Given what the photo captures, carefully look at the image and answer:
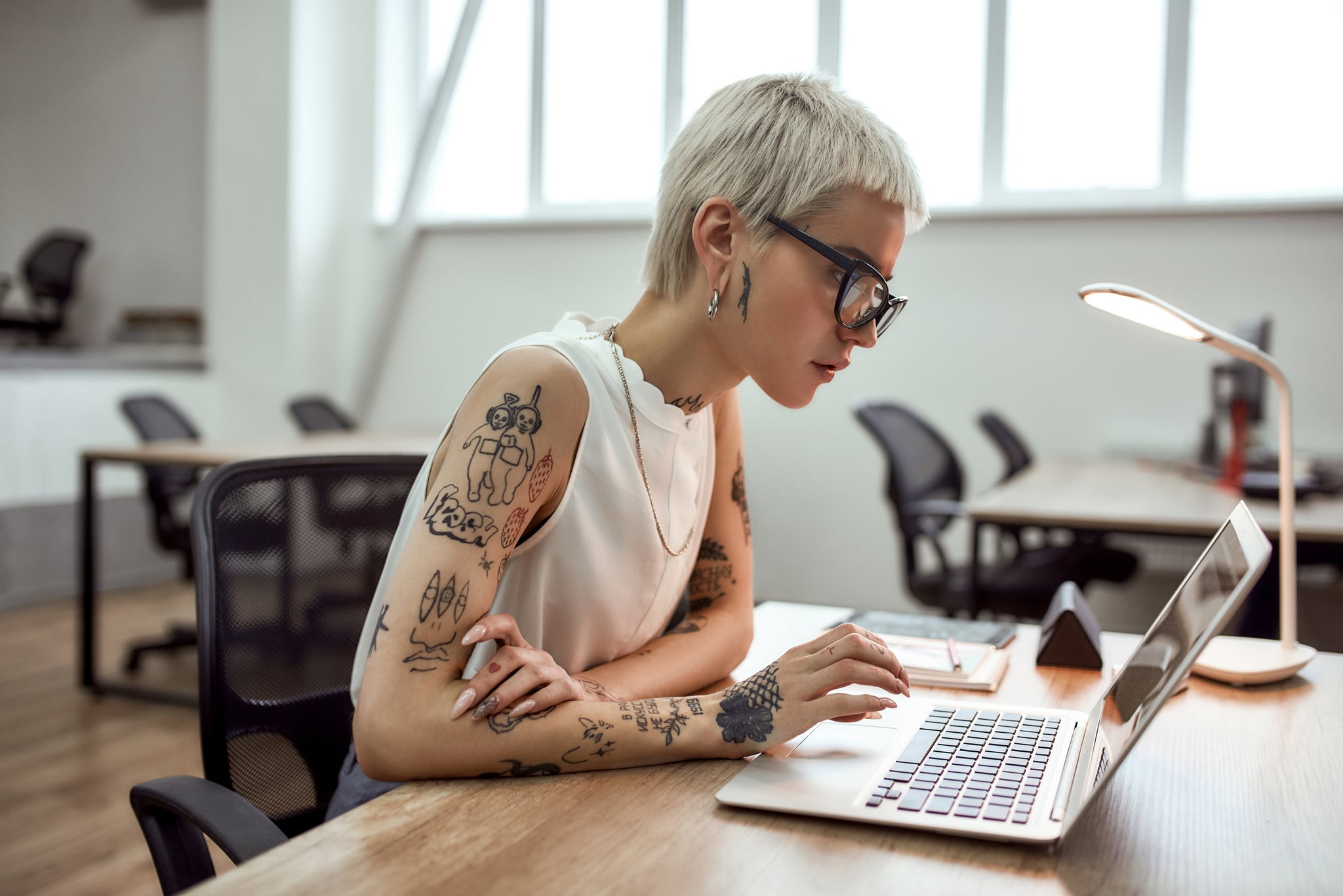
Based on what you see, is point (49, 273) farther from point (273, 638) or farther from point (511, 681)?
point (511, 681)

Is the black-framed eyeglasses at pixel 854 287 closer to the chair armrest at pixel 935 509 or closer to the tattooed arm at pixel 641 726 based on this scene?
the tattooed arm at pixel 641 726

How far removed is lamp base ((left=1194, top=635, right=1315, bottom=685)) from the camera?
3.81ft

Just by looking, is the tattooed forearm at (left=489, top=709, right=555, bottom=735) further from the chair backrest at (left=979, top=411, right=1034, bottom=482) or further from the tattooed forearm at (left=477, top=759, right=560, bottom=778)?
the chair backrest at (left=979, top=411, right=1034, bottom=482)

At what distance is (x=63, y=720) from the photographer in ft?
10.0

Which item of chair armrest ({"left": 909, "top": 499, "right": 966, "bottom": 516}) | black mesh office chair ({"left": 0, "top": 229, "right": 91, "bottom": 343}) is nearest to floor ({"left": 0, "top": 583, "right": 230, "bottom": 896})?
chair armrest ({"left": 909, "top": 499, "right": 966, "bottom": 516})

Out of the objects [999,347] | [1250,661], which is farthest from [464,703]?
[999,347]

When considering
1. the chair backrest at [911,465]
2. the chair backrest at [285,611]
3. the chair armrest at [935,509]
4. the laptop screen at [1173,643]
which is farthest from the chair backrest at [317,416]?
the laptop screen at [1173,643]

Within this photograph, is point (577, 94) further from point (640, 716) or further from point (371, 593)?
point (640, 716)

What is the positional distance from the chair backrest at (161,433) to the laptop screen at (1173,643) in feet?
10.9

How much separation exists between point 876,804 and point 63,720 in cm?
302

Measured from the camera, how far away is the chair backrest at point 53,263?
5.89 m

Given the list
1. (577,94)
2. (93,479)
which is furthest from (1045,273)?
(93,479)

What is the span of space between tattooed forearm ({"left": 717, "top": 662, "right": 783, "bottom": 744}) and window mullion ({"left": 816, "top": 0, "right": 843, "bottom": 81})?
4.43 metres

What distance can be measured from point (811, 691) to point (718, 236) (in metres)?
0.44
